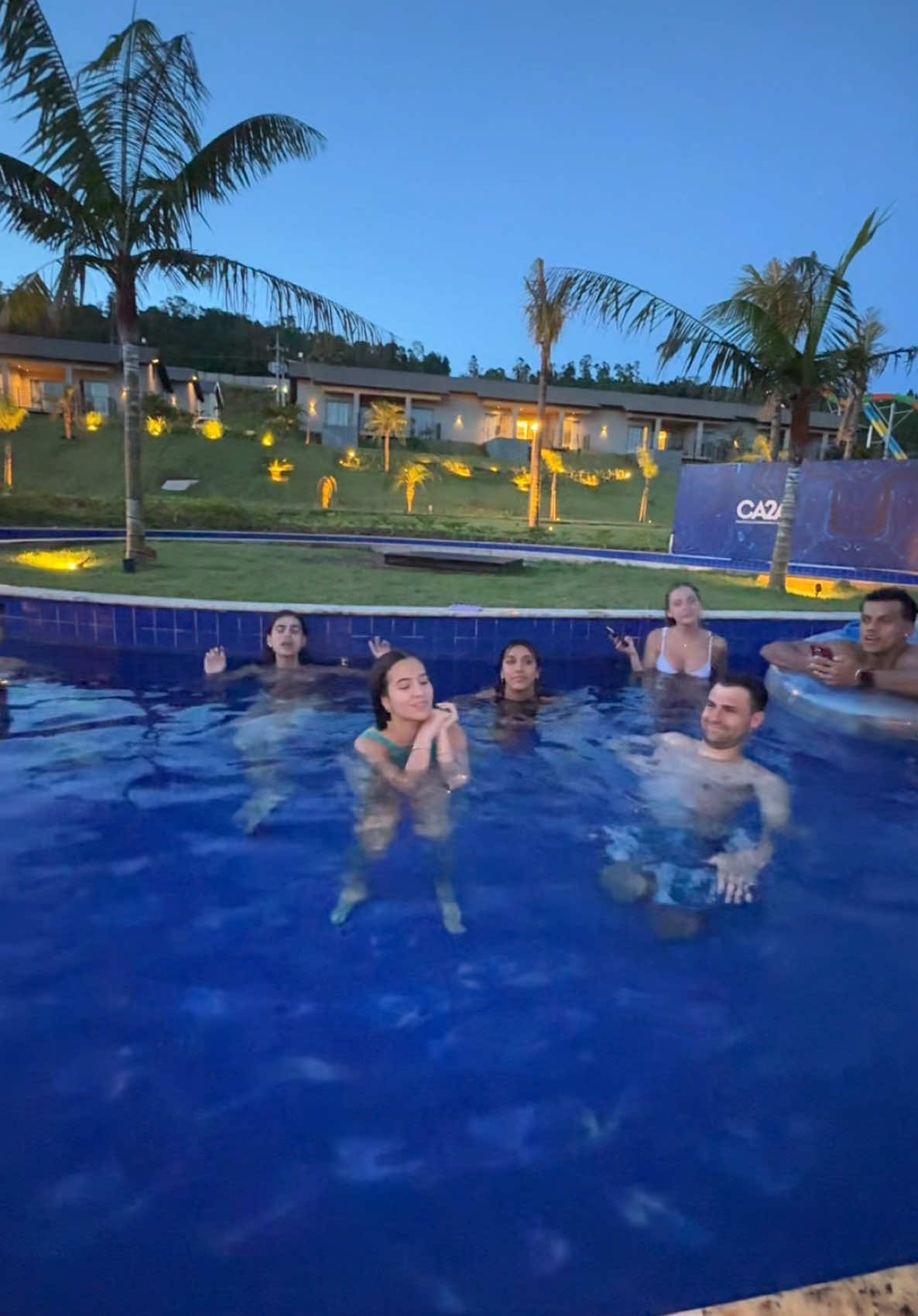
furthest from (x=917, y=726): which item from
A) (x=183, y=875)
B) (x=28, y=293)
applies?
(x=28, y=293)

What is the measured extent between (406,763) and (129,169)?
10.1 meters

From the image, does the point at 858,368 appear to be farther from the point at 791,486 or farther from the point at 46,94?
the point at 46,94

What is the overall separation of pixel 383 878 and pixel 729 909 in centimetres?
170

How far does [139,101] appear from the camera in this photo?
10734 millimetres

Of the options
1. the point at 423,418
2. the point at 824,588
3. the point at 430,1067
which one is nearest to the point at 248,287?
the point at 824,588

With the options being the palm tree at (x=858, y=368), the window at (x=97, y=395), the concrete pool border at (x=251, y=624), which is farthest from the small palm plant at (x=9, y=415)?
the palm tree at (x=858, y=368)

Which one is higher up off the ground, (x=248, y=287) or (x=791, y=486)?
(x=248, y=287)

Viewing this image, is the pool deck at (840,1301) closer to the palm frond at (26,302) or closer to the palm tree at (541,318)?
the palm frond at (26,302)

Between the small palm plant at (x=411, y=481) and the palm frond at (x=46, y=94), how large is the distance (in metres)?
20.8

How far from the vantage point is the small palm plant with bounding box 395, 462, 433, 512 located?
31734 millimetres

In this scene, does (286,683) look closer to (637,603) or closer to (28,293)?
(637,603)

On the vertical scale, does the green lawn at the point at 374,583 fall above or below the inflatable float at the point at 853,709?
above

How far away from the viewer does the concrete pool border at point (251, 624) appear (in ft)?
27.5

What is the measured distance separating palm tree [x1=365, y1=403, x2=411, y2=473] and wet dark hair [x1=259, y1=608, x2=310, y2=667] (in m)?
30.2
